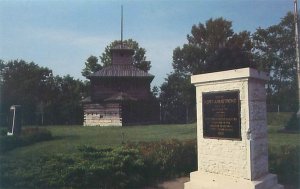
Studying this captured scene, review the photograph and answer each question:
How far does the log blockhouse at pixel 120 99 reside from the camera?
113ft

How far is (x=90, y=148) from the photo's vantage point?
1030 centimetres

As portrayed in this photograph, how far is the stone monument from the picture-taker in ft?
28.2

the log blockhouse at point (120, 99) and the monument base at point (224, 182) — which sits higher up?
the log blockhouse at point (120, 99)

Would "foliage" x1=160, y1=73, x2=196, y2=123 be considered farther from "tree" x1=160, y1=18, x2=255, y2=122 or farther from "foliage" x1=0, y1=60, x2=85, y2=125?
"foliage" x1=0, y1=60, x2=85, y2=125

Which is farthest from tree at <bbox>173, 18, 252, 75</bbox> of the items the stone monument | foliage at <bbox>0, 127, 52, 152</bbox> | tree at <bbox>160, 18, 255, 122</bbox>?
the stone monument

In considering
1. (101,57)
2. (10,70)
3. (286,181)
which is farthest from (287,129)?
(101,57)

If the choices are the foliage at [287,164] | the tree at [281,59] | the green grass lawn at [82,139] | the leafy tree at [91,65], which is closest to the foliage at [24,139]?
the green grass lawn at [82,139]

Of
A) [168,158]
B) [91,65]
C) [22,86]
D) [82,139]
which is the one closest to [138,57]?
[91,65]

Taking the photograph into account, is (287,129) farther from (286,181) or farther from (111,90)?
(111,90)

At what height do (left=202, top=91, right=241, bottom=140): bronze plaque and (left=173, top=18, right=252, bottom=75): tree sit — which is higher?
(left=173, top=18, right=252, bottom=75): tree

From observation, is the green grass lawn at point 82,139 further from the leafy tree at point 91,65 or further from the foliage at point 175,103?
the leafy tree at point 91,65

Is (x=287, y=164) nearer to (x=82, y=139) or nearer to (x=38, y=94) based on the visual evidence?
(x=82, y=139)

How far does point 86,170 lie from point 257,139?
477 centimetres

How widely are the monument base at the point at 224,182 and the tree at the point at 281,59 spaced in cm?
1287
